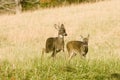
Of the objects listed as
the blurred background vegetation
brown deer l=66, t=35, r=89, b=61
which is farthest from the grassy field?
the blurred background vegetation

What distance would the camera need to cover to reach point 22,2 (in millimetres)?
39500

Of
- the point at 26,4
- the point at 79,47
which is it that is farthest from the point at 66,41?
the point at 26,4

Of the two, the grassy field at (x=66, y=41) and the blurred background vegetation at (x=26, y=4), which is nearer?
the grassy field at (x=66, y=41)

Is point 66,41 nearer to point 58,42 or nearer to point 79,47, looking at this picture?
point 79,47

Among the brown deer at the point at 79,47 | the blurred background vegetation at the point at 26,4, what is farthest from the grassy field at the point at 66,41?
the blurred background vegetation at the point at 26,4

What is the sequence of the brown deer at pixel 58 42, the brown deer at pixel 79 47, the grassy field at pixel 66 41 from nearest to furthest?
the grassy field at pixel 66 41 < the brown deer at pixel 58 42 < the brown deer at pixel 79 47

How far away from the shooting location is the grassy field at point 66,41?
7.80 meters

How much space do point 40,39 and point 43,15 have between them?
7.79 m

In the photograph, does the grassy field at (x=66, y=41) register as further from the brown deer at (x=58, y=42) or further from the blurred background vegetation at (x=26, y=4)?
the blurred background vegetation at (x=26, y=4)

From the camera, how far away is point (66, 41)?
2066 cm

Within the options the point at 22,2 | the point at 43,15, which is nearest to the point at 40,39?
the point at 43,15

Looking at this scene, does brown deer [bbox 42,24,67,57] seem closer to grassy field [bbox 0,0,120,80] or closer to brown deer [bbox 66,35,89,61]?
grassy field [bbox 0,0,120,80]

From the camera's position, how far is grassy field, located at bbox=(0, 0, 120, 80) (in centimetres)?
780

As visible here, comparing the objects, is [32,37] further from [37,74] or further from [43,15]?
[37,74]
